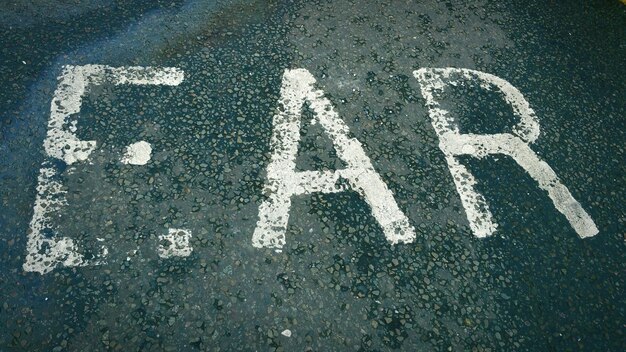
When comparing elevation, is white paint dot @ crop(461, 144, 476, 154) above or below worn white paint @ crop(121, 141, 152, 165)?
below

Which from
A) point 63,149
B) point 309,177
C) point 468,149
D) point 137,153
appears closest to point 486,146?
point 468,149

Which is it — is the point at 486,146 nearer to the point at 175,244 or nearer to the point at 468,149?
the point at 468,149

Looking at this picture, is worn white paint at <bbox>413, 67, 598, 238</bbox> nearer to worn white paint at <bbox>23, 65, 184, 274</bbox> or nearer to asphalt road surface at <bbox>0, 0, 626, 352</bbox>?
asphalt road surface at <bbox>0, 0, 626, 352</bbox>

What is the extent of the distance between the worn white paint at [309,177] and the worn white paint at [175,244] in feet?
1.37

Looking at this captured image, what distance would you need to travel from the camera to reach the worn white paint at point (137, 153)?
2.81 metres

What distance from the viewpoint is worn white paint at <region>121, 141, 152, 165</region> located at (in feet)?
9.22

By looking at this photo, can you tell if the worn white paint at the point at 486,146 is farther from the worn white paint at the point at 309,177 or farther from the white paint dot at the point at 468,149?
the worn white paint at the point at 309,177

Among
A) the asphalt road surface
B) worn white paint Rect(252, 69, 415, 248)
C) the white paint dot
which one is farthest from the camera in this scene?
the white paint dot

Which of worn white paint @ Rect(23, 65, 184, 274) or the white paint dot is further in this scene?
the white paint dot

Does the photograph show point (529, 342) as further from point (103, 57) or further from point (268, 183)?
point (103, 57)

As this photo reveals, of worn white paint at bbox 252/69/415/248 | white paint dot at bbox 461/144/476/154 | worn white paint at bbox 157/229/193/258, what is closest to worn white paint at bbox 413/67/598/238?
white paint dot at bbox 461/144/476/154

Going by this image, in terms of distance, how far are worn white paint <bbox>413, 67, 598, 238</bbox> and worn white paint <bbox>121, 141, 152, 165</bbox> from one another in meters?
2.23

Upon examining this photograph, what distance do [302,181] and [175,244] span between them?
3.10 ft

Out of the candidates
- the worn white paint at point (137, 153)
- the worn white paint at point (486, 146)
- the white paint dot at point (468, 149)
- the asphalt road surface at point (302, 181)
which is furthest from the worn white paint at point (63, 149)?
the white paint dot at point (468, 149)
